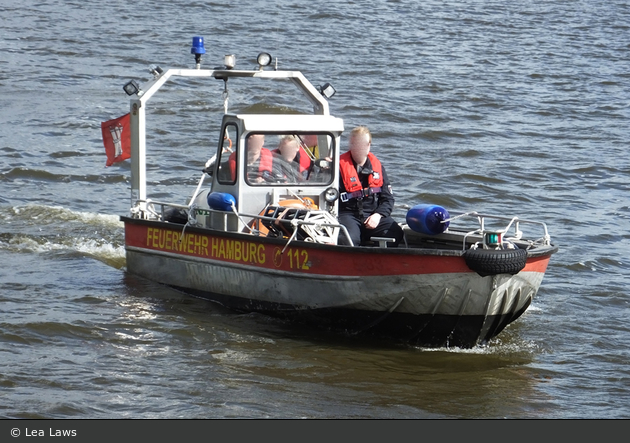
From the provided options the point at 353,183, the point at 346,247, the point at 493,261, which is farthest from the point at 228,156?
the point at 493,261

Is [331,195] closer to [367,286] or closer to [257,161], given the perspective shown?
[257,161]

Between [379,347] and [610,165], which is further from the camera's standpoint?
[610,165]

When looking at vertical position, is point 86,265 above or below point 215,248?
below

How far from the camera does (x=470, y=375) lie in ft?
27.1

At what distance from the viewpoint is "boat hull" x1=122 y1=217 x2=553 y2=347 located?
8.21 meters

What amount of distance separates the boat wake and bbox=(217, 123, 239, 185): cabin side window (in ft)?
7.68

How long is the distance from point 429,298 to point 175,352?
2.12 meters

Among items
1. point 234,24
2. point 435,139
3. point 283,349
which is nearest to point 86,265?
point 283,349

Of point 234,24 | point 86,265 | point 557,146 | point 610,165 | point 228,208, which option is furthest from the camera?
point 234,24

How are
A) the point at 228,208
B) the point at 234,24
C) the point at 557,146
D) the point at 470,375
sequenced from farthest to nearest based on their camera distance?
the point at 234,24, the point at 557,146, the point at 228,208, the point at 470,375

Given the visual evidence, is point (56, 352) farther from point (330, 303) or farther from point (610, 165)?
point (610, 165)

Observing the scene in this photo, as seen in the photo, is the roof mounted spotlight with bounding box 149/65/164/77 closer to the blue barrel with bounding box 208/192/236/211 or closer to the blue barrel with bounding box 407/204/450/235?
the blue barrel with bounding box 208/192/236/211

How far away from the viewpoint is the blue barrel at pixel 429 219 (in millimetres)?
9023

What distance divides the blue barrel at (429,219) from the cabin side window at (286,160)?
3.22 ft
